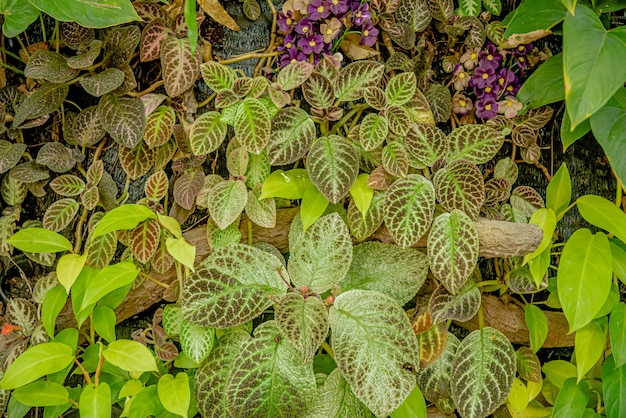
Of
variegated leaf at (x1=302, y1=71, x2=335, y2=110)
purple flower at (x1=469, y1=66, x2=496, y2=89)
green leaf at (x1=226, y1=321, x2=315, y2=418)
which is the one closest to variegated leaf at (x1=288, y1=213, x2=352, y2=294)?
green leaf at (x1=226, y1=321, x2=315, y2=418)

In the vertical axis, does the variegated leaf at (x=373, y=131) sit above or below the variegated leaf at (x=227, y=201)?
above

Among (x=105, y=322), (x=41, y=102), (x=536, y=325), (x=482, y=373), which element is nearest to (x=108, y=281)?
(x=105, y=322)

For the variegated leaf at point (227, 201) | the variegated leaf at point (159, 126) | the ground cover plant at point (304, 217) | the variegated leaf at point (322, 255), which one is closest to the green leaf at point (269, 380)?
the ground cover plant at point (304, 217)

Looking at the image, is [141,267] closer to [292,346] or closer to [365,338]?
[292,346]

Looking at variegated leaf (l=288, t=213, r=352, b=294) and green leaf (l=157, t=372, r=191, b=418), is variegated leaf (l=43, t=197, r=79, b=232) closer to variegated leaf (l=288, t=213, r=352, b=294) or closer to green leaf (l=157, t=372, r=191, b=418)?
green leaf (l=157, t=372, r=191, b=418)

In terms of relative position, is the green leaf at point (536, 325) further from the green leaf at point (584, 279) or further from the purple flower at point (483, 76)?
the purple flower at point (483, 76)

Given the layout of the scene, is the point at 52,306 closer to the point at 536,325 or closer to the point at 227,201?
the point at 227,201
